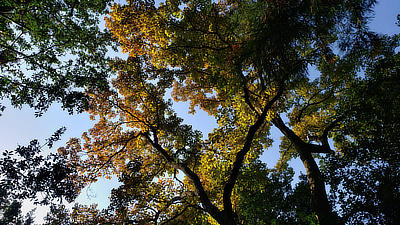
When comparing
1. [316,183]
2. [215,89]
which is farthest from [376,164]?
[215,89]

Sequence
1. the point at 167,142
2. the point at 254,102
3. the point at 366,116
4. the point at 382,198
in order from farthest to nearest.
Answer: the point at 167,142
the point at 254,102
the point at 366,116
the point at 382,198

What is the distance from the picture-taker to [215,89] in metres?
7.70

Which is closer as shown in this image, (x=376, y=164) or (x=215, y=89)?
(x=376, y=164)

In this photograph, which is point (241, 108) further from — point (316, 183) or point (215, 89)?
point (316, 183)

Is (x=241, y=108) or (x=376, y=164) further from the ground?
(x=241, y=108)

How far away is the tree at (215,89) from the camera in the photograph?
182 inches

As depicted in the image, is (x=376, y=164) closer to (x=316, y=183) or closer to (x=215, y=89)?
(x=316, y=183)

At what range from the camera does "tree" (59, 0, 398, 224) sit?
4.61 metres

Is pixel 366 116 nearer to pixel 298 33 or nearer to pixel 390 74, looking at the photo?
pixel 390 74

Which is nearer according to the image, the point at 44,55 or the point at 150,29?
the point at 44,55

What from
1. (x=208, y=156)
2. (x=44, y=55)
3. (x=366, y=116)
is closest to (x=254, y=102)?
(x=208, y=156)

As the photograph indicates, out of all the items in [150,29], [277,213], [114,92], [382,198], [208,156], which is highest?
[150,29]

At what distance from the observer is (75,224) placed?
707 cm

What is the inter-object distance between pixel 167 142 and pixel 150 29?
5262mm
